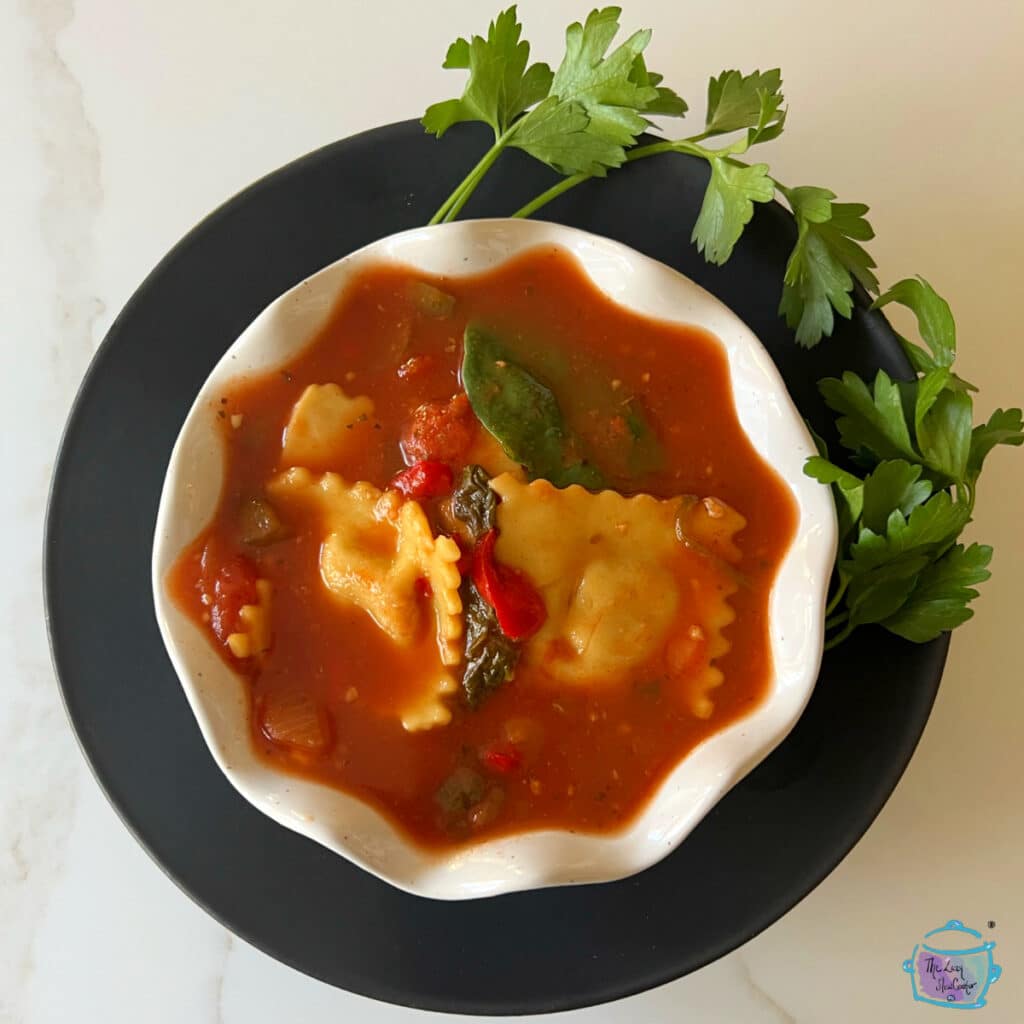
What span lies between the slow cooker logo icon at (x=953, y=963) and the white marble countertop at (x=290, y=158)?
0.04 metres

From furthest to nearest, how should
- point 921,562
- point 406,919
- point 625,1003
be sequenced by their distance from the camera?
point 625,1003, point 406,919, point 921,562

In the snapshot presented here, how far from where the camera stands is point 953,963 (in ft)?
9.93

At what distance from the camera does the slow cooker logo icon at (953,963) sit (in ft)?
9.91

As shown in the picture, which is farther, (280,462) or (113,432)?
(113,432)

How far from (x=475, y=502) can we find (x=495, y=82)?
1.02 m

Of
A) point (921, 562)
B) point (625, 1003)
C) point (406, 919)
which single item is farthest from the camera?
point (625, 1003)

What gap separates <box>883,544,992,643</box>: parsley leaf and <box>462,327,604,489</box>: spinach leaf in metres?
0.81

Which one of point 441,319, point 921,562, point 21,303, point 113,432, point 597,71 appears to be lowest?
point 921,562

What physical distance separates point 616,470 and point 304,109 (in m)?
1.51

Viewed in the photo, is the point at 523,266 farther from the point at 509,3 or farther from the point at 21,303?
the point at 21,303

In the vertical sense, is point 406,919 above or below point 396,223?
below

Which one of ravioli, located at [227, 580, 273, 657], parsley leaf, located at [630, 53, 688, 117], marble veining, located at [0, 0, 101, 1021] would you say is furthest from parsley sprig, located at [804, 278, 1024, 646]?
marble veining, located at [0, 0, 101, 1021]

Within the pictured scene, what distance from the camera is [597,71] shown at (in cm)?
249

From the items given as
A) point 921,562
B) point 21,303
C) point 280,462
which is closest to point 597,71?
point 280,462
